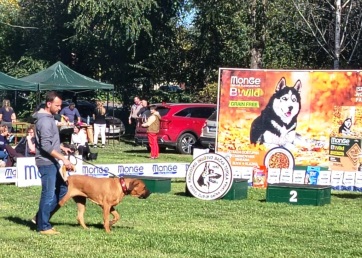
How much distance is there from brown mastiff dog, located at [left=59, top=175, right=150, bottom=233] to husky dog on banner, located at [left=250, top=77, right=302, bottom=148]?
7738 millimetres

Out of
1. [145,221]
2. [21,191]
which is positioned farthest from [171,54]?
[145,221]

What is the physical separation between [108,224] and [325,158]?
8.10 metres

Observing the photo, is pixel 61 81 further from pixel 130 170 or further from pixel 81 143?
pixel 130 170

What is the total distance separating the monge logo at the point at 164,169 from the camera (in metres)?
17.4

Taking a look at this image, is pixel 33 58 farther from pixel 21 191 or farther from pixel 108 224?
pixel 108 224

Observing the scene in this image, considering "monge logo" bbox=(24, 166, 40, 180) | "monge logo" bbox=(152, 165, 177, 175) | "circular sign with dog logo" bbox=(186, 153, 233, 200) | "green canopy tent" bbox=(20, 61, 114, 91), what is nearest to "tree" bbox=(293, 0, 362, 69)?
"green canopy tent" bbox=(20, 61, 114, 91)

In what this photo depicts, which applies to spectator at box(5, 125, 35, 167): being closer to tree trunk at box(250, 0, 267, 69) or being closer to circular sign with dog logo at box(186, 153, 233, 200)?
circular sign with dog logo at box(186, 153, 233, 200)

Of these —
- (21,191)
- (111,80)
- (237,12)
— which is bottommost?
(21,191)

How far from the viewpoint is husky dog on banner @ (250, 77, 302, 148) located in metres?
17.7

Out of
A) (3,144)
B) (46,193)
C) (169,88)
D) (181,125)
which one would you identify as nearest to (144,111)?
(181,125)

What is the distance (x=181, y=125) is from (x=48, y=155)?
54.1 feet

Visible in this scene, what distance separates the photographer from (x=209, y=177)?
48.1ft

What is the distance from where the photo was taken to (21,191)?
1559 cm

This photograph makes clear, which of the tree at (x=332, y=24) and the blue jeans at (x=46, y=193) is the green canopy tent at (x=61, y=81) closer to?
the tree at (x=332, y=24)
